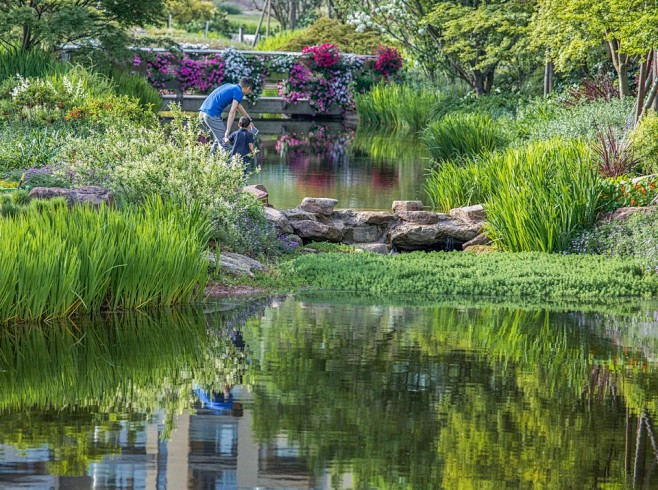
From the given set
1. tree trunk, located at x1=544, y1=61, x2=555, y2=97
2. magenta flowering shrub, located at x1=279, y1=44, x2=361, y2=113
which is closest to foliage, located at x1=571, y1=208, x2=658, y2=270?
tree trunk, located at x1=544, y1=61, x2=555, y2=97

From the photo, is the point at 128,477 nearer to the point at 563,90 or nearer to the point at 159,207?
the point at 159,207

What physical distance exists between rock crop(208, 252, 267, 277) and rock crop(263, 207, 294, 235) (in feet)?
5.28

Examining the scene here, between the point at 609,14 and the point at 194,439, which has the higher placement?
the point at 609,14

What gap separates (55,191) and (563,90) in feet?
67.0

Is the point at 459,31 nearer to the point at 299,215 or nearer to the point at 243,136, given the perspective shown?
the point at 243,136

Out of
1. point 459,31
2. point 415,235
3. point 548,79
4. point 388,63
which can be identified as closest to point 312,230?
point 415,235

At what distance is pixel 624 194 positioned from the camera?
14070 mm

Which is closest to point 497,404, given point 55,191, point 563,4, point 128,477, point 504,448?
point 504,448

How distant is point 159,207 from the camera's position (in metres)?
10.9

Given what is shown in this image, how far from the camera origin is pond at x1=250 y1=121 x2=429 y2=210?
18812 mm

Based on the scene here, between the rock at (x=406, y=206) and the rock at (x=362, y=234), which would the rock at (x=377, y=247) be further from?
the rock at (x=406, y=206)

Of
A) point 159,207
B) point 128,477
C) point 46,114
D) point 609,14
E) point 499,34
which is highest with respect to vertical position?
point 499,34

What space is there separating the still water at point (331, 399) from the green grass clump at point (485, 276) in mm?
900

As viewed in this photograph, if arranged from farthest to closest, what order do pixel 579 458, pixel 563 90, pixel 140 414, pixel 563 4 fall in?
pixel 563 90
pixel 563 4
pixel 140 414
pixel 579 458
